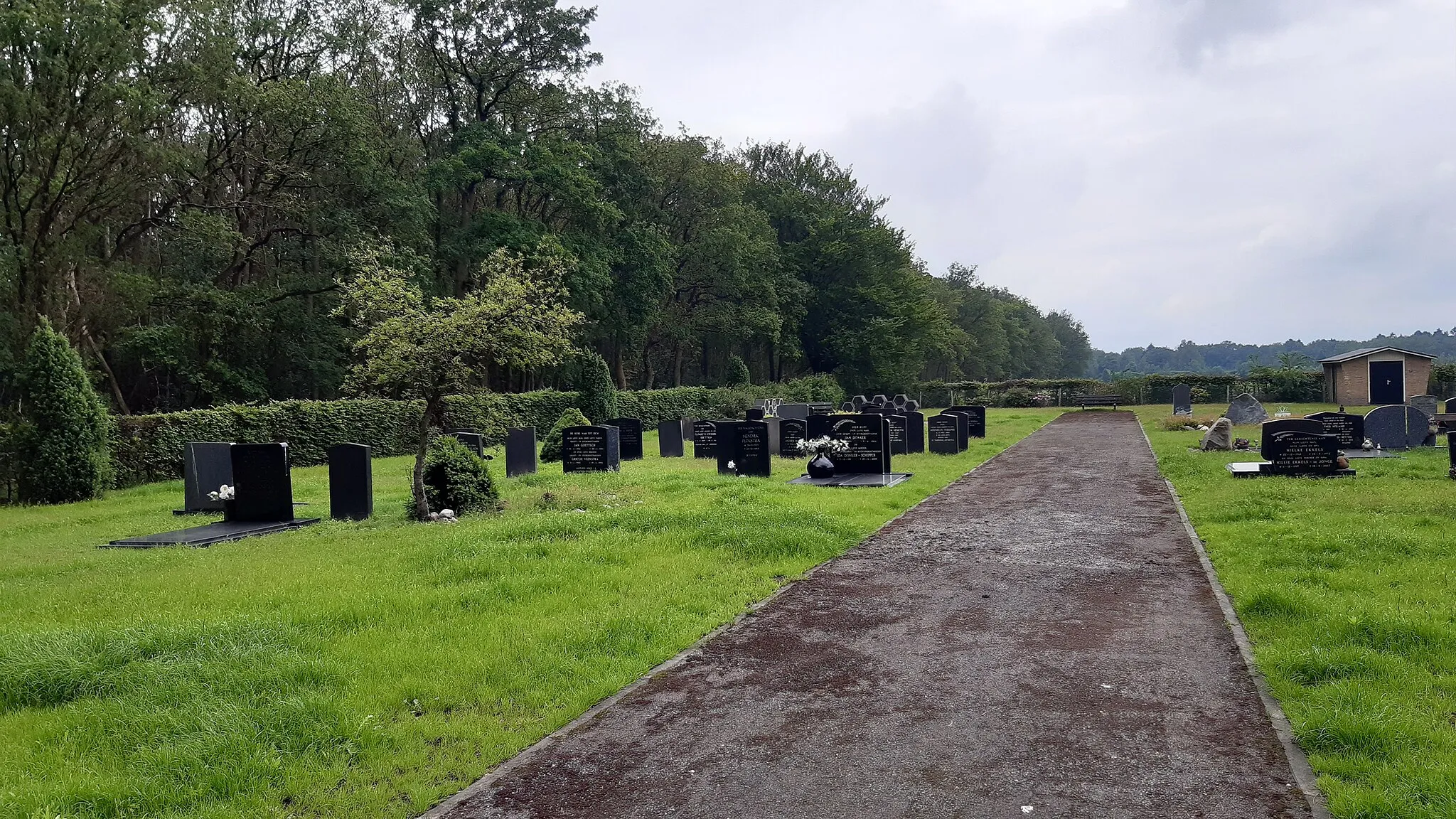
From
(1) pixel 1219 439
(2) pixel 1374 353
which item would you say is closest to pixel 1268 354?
(2) pixel 1374 353

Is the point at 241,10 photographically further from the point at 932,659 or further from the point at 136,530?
the point at 932,659

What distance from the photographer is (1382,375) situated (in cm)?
3891

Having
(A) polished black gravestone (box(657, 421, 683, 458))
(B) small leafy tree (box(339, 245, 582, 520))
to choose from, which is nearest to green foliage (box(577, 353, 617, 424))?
(A) polished black gravestone (box(657, 421, 683, 458))

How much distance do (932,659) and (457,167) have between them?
3084 centimetres

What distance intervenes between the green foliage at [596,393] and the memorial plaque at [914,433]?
35.9ft

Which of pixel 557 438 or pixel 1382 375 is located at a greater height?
pixel 1382 375

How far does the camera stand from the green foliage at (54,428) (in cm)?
1561

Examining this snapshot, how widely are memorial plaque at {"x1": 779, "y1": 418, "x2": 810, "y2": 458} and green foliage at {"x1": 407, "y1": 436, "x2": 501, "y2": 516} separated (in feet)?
30.1

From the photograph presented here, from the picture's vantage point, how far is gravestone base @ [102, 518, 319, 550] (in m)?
11.1

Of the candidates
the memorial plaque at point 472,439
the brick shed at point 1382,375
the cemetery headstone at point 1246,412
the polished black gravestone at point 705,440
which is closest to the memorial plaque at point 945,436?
the polished black gravestone at point 705,440

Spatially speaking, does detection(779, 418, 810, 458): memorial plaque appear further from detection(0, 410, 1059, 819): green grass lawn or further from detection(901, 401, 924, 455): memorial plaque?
detection(0, 410, 1059, 819): green grass lawn

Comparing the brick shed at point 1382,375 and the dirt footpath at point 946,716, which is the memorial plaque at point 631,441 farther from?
the brick shed at point 1382,375

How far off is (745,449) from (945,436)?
7235mm

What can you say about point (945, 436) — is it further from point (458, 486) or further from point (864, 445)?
point (458, 486)
